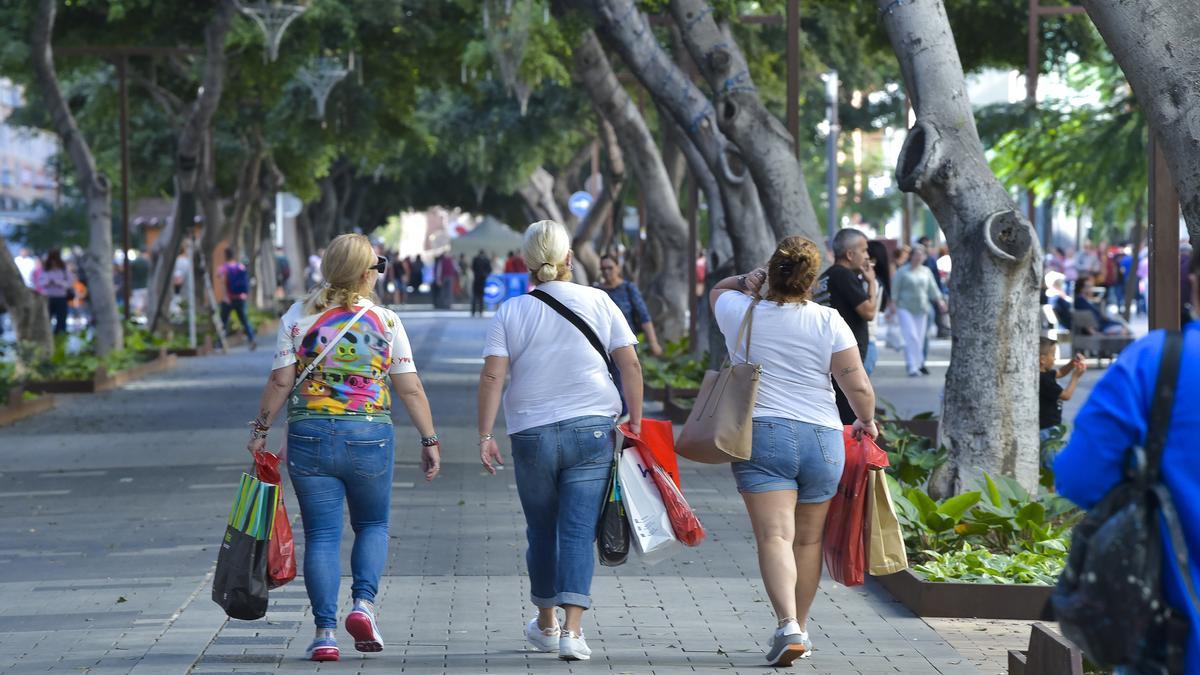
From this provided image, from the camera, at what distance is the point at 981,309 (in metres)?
9.56

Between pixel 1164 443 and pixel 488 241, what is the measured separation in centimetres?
6466

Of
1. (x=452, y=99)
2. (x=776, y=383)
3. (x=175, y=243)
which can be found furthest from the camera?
(x=452, y=99)

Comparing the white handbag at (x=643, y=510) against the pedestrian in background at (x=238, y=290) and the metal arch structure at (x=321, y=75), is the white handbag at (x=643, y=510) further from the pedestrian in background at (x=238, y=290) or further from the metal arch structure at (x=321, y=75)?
the pedestrian in background at (x=238, y=290)

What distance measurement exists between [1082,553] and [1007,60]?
22.2 m

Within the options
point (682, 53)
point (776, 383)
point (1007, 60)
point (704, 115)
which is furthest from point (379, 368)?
point (1007, 60)

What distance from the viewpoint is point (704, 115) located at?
16000 millimetres

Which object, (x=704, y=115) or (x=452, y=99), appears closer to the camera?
(x=704, y=115)

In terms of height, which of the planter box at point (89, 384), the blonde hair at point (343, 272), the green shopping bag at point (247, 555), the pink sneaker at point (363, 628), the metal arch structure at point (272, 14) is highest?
the metal arch structure at point (272, 14)

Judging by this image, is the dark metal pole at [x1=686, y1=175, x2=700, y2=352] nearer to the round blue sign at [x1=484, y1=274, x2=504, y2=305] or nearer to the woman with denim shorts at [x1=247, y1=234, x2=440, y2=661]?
the woman with denim shorts at [x1=247, y1=234, x2=440, y2=661]

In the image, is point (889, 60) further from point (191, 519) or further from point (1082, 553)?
point (1082, 553)

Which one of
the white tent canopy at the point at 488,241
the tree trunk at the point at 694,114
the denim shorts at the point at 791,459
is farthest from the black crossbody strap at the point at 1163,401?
the white tent canopy at the point at 488,241

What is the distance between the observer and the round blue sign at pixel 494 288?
158ft

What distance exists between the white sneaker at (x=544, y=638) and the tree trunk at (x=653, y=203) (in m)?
17.1

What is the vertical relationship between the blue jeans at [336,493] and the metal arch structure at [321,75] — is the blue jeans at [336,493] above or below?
below
